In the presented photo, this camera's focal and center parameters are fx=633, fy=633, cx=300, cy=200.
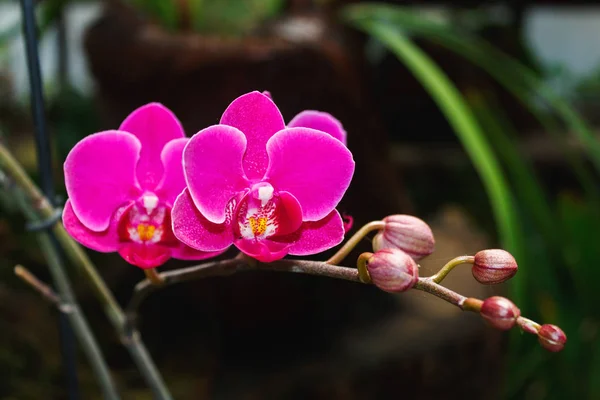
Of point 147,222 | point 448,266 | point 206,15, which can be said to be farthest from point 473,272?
point 206,15

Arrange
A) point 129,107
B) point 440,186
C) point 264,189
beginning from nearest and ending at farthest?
point 264,189
point 129,107
point 440,186

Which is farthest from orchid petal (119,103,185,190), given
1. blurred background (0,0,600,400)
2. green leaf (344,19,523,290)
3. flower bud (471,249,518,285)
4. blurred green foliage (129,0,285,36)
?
blurred green foliage (129,0,285,36)

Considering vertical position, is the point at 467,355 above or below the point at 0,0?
below

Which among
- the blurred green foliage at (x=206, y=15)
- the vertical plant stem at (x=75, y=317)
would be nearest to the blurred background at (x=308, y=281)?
the blurred green foliage at (x=206, y=15)

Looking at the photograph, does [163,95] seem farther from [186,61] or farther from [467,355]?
[467,355]

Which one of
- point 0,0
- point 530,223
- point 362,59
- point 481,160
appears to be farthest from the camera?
point 0,0

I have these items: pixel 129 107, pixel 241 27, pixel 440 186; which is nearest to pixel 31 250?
pixel 129 107

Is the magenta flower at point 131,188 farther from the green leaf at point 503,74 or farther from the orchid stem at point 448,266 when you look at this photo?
the green leaf at point 503,74

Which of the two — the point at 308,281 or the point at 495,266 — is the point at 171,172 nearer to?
the point at 495,266
